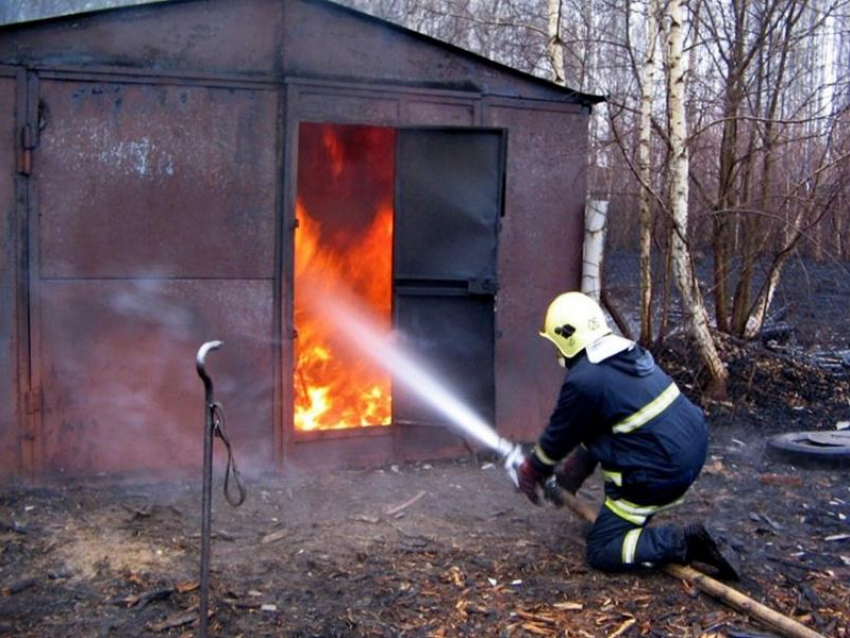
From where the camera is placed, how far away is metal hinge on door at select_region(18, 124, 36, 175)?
250 inches

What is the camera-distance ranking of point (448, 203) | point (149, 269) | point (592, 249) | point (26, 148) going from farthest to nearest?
point (592, 249) < point (448, 203) < point (149, 269) < point (26, 148)

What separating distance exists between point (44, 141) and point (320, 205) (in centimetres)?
266

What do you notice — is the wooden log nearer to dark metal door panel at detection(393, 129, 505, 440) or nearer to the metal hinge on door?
dark metal door panel at detection(393, 129, 505, 440)

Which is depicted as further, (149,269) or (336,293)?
(336,293)

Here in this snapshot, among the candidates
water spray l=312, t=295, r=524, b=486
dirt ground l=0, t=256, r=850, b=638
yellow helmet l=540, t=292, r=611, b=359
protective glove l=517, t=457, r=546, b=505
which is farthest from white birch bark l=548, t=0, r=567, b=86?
protective glove l=517, t=457, r=546, b=505

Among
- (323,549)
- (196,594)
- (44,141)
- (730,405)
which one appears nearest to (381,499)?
(323,549)

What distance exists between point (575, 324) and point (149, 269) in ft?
10.2

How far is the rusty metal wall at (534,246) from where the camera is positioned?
7688 millimetres

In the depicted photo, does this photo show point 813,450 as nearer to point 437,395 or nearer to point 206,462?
point 437,395

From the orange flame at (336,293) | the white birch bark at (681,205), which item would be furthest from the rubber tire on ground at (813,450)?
the orange flame at (336,293)

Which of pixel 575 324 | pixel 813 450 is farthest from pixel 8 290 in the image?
pixel 813 450

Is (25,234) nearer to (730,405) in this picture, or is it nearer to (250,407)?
(250,407)

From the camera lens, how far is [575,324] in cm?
548

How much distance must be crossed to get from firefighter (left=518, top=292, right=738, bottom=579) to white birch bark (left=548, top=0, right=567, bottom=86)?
6.44 m
